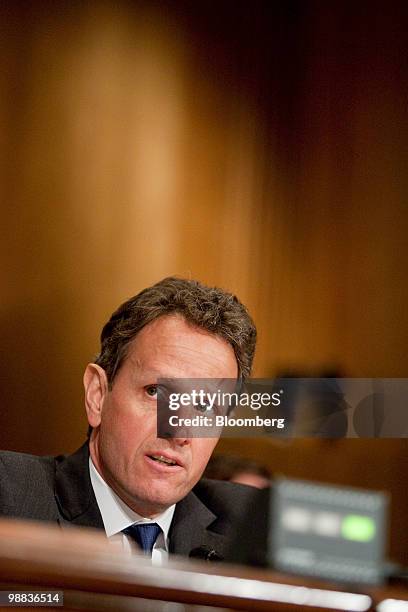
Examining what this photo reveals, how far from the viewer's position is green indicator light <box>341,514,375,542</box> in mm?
1410

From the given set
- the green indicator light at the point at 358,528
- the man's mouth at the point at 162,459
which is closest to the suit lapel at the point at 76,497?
the man's mouth at the point at 162,459

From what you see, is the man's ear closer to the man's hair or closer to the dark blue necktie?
the man's hair

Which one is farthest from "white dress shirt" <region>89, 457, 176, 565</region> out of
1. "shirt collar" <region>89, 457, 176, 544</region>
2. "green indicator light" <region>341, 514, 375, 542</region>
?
"green indicator light" <region>341, 514, 375, 542</region>

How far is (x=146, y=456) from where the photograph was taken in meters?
1.38

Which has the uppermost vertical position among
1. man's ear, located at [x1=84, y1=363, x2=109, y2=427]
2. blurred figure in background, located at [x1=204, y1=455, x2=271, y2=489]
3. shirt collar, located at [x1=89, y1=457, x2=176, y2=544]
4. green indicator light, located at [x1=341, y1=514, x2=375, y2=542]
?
man's ear, located at [x1=84, y1=363, x2=109, y2=427]

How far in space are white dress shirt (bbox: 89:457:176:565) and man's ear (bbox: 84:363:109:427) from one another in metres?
0.08

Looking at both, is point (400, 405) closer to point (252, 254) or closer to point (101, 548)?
point (252, 254)

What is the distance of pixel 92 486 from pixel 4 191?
1.66ft

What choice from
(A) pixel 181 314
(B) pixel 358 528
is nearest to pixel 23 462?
(A) pixel 181 314

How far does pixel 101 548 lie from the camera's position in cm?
62

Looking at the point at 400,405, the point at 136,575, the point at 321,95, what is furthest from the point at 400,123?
the point at 136,575

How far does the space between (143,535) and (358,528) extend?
38 cm

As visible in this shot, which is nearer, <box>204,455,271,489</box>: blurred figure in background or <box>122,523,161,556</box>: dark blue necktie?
<box>122,523,161,556</box>: dark blue necktie

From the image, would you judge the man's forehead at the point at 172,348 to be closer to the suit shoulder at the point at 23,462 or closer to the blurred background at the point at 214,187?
the blurred background at the point at 214,187
